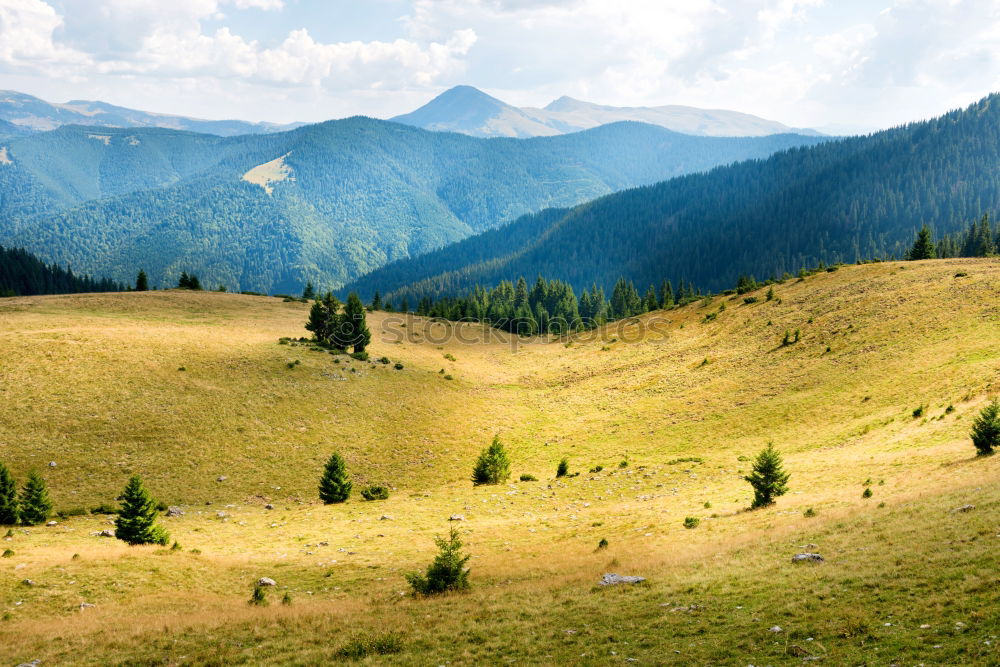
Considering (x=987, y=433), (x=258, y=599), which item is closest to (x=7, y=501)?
(x=258, y=599)

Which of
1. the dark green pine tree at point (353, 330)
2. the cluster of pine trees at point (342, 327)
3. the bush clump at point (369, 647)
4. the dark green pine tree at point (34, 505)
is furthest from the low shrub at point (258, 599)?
the dark green pine tree at point (353, 330)

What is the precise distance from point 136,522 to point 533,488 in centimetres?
2329

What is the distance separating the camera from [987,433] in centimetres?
2503

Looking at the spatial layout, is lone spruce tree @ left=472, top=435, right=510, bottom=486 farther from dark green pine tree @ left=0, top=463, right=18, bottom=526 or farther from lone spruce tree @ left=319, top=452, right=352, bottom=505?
dark green pine tree @ left=0, top=463, right=18, bottom=526

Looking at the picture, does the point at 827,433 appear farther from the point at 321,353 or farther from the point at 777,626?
the point at 321,353

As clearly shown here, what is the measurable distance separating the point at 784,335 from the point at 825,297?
517 inches

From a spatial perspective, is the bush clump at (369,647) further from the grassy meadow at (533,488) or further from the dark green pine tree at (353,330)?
the dark green pine tree at (353,330)

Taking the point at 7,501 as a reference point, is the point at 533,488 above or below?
below

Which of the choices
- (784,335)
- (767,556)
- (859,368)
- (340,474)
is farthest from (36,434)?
(784,335)

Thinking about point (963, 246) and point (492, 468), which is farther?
point (963, 246)

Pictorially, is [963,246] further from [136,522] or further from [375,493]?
[136,522]

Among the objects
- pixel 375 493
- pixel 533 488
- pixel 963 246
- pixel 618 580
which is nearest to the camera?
pixel 618 580

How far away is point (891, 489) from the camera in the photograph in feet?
78.9

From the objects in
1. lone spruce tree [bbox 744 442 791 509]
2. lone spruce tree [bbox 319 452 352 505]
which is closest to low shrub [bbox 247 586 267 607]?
lone spruce tree [bbox 319 452 352 505]
